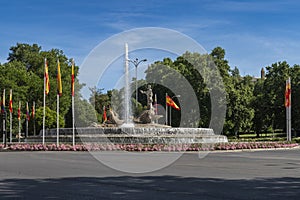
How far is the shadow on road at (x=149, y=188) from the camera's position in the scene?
35.2 ft

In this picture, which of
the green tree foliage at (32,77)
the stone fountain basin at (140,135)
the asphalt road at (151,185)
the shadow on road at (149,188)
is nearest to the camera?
the shadow on road at (149,188)

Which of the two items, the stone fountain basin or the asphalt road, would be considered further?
the stone fountain basin

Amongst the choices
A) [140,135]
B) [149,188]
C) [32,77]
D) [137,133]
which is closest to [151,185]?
[149,188]

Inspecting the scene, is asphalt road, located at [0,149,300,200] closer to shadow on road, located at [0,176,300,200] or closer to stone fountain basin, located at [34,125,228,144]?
shadow on road, located at [0,176,300,200]

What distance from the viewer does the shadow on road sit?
10.7 metres

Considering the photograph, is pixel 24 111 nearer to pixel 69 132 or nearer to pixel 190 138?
pixel 69 132

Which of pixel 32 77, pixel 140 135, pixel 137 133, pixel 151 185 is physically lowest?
pixel 151 185

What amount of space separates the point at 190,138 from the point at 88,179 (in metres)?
25.2

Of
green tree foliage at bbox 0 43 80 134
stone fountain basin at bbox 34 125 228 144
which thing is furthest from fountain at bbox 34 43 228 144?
green tree foliage at bbox 0 43 80 134

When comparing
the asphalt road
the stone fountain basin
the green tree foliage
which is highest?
the green tree foliage

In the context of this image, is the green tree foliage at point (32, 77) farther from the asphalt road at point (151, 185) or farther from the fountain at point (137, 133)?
the asphalt road at point (151, 185)

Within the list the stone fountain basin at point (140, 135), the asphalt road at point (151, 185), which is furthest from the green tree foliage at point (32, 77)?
the asphalt road at point (151, 185)

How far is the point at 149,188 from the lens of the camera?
1218 cm

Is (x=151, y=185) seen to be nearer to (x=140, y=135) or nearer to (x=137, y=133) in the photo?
(x=140, y=135)
